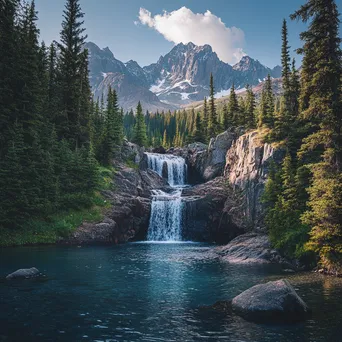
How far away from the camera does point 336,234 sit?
69.1 ft

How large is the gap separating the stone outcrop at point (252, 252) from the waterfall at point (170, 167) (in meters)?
34.5

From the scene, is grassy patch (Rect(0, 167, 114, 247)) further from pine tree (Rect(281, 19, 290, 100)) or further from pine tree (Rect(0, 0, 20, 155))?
pine tree (Rect(281, 19, 290, 100))

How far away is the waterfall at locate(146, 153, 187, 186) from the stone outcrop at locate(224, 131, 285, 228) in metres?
19.8

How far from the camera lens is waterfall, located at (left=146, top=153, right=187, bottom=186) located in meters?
69.9

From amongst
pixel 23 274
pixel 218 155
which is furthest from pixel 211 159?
pixel 23 274

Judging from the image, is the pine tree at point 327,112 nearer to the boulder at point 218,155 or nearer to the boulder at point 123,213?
the boulder at point 123,213

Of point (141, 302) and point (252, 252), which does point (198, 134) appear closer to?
point (252, 252)

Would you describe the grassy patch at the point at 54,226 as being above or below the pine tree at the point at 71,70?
below

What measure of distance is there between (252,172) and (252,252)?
15.5m

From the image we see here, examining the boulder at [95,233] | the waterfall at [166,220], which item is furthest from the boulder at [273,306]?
the waterfall at [166,220]

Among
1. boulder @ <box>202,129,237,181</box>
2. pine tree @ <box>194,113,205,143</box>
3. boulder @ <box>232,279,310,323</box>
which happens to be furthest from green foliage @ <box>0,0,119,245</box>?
pine tree @ <box>194,113,205,143</box>

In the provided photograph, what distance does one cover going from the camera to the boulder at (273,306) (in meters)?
13.5

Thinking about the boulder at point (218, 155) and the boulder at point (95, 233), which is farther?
the boulder at point (218, 155)

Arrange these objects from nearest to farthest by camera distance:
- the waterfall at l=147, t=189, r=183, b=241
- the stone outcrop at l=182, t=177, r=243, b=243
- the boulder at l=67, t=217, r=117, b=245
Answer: the boulder at l=67, t=217, r=117, b=245 → the stone outcrop at l=182, t=177, r=243, b=243 → the waterfall at l=147, t=189, r=183, b=241
